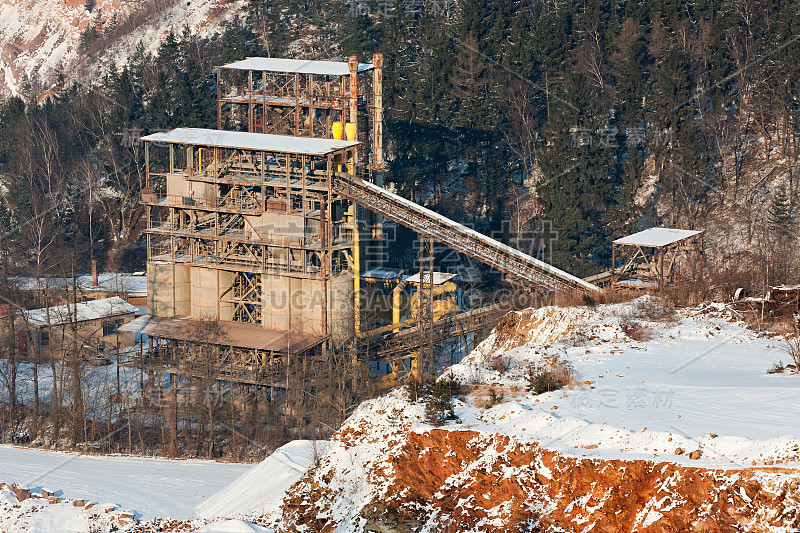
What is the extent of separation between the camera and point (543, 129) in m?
64.6

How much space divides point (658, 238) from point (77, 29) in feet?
314

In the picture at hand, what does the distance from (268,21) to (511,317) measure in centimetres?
6821

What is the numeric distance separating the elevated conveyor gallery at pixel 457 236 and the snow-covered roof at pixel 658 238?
4.08m

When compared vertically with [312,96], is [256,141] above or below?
below

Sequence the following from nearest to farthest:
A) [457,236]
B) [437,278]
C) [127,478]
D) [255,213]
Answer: [127,478]
[457,236]
[255,213]
[437,278]

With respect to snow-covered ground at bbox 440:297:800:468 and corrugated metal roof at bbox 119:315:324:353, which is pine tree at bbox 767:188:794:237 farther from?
snow-covered ground at bbox 440:297:800:468

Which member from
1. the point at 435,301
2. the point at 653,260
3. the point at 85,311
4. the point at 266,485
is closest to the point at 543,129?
the point at 435,301

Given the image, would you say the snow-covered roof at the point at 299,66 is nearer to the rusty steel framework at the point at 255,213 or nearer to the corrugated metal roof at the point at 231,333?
the rusty steel framework at the point at 255,213

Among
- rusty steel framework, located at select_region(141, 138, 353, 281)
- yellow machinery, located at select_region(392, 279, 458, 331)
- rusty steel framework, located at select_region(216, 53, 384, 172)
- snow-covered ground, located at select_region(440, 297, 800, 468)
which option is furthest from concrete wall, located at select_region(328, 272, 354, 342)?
snow-covered ground, located at select_region(440, 297, 800, 468)

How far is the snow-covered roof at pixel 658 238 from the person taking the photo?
4034 centimetres

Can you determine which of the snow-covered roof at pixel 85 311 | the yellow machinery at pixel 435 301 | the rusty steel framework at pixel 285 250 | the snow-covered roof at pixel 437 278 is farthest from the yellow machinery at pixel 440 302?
the snow-covered roof at pixel 85 311

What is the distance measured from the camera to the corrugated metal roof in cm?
4838

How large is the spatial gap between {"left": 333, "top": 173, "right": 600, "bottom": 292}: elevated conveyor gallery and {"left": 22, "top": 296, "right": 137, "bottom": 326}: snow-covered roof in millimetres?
16644

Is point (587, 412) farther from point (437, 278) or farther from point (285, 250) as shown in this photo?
point (285, 250)
